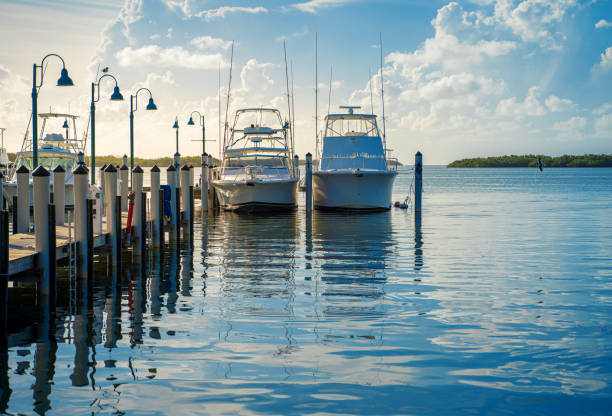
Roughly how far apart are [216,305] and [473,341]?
417 cm

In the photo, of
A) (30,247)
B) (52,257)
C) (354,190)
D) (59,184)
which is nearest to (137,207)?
(59,184)

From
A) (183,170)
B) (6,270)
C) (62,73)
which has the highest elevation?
(62,73)

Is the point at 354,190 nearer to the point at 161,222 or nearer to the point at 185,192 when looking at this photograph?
the point at 185,192

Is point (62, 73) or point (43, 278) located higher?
point (62, 73)

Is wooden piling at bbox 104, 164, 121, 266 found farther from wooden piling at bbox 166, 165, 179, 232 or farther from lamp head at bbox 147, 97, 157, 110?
lamp head at bbox 147, 97, 157, 110

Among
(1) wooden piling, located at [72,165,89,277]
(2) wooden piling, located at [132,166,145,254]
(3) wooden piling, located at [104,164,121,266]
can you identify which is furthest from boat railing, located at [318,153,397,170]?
(1) wooden piling, located at [72,165,89,277]

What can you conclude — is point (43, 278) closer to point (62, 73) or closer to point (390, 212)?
point (62, 73)

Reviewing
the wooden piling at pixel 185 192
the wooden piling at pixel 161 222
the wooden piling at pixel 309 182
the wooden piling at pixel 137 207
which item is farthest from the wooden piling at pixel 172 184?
the wooden piling at pixel 309 182

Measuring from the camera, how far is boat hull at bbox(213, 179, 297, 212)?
30.0 metres

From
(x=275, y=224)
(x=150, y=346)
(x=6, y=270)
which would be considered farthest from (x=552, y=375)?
(x=275, y=224)

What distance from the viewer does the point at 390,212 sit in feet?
105

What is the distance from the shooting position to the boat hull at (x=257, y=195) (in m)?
30.0

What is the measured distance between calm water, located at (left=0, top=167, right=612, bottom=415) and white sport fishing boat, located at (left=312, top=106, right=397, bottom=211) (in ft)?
45.8

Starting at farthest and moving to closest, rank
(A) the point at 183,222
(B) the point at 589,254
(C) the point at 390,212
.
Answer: (C) the point at 390,212
(A) the point at 183,222
(B) the point at 589,254
